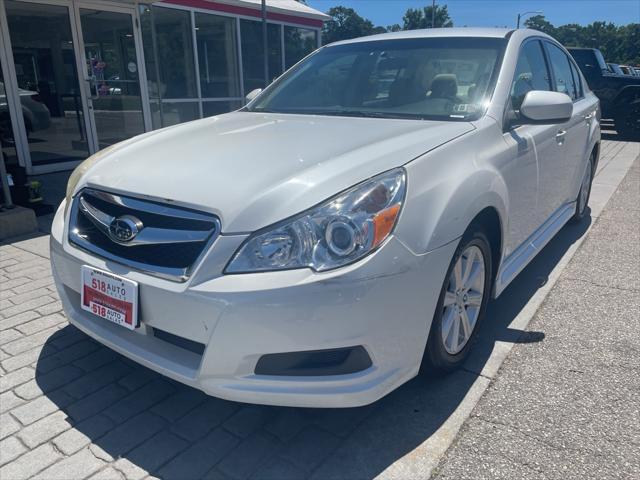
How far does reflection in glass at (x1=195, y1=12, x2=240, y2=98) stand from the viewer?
11.0 m

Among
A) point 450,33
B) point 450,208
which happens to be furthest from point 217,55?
point 450,208

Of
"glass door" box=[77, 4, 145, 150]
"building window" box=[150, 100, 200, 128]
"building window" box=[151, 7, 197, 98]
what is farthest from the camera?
"building window" box=[151, 7, 197, 98]

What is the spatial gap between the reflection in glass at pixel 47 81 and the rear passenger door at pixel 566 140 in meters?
6.61

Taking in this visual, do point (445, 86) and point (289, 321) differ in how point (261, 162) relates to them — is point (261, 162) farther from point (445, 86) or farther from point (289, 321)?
point (445, 86)

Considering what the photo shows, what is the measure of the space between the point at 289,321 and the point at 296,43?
12.6 m

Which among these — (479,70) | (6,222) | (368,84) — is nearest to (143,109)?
(6,222)

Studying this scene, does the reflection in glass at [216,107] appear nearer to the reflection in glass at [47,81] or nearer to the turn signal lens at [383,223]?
the reflection in glass at [47,81]

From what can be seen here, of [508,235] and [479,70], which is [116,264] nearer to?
[508,235]

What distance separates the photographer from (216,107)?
11.8 metres

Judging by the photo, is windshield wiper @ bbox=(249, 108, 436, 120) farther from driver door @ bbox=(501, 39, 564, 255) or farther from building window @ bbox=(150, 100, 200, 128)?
building window @ bbox=(150, 100, 200, 128)

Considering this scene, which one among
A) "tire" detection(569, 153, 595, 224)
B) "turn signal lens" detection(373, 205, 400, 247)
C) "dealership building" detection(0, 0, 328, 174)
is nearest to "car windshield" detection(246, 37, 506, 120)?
Answer: "turn signal lens" detection(373, 205, 400, 247)

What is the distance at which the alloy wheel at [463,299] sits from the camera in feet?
7.89

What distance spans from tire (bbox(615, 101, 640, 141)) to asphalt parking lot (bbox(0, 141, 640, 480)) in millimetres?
11218

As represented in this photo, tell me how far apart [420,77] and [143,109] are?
6.88 m
